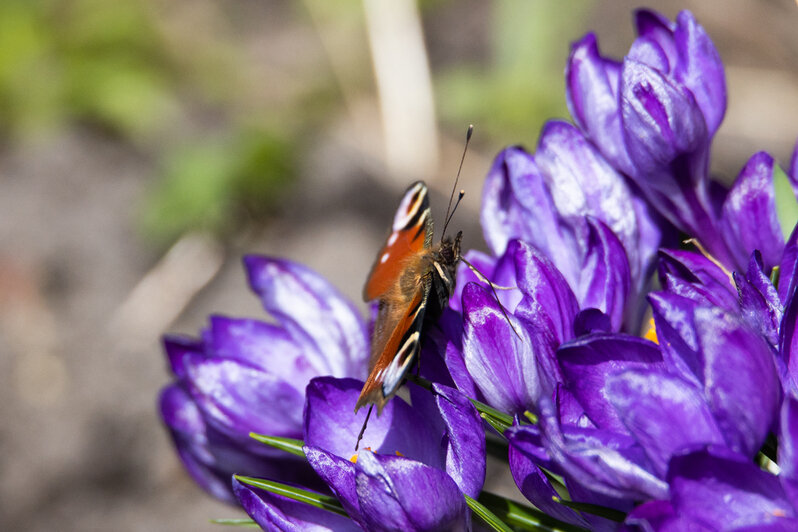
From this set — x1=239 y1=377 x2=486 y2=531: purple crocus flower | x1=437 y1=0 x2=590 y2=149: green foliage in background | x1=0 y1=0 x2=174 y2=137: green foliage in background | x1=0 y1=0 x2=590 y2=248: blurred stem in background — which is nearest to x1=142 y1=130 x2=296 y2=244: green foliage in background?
x1=0 y1=0 x2=590 y2=248: blurred stem in background

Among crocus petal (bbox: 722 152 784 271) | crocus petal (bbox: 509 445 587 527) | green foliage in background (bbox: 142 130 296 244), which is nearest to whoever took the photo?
crocus petal (bbox: 509 445 587 527)

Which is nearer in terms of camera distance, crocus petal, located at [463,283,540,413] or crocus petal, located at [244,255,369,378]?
crocus petal, located at [463,283,540,413]

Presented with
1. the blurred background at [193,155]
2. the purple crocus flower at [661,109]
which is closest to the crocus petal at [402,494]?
the purple crocus flower at [661,109]

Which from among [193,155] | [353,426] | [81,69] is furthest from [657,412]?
[81,69]

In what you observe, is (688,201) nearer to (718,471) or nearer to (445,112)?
(718,471)

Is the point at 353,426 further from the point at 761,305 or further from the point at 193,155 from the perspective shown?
the point at 193,155

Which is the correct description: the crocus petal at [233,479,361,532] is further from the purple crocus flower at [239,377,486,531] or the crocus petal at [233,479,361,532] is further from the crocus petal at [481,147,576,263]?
the crocus petal at [481,147,576,263]

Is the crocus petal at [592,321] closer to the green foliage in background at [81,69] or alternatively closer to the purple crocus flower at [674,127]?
the purple crocus flower at [674,127]
